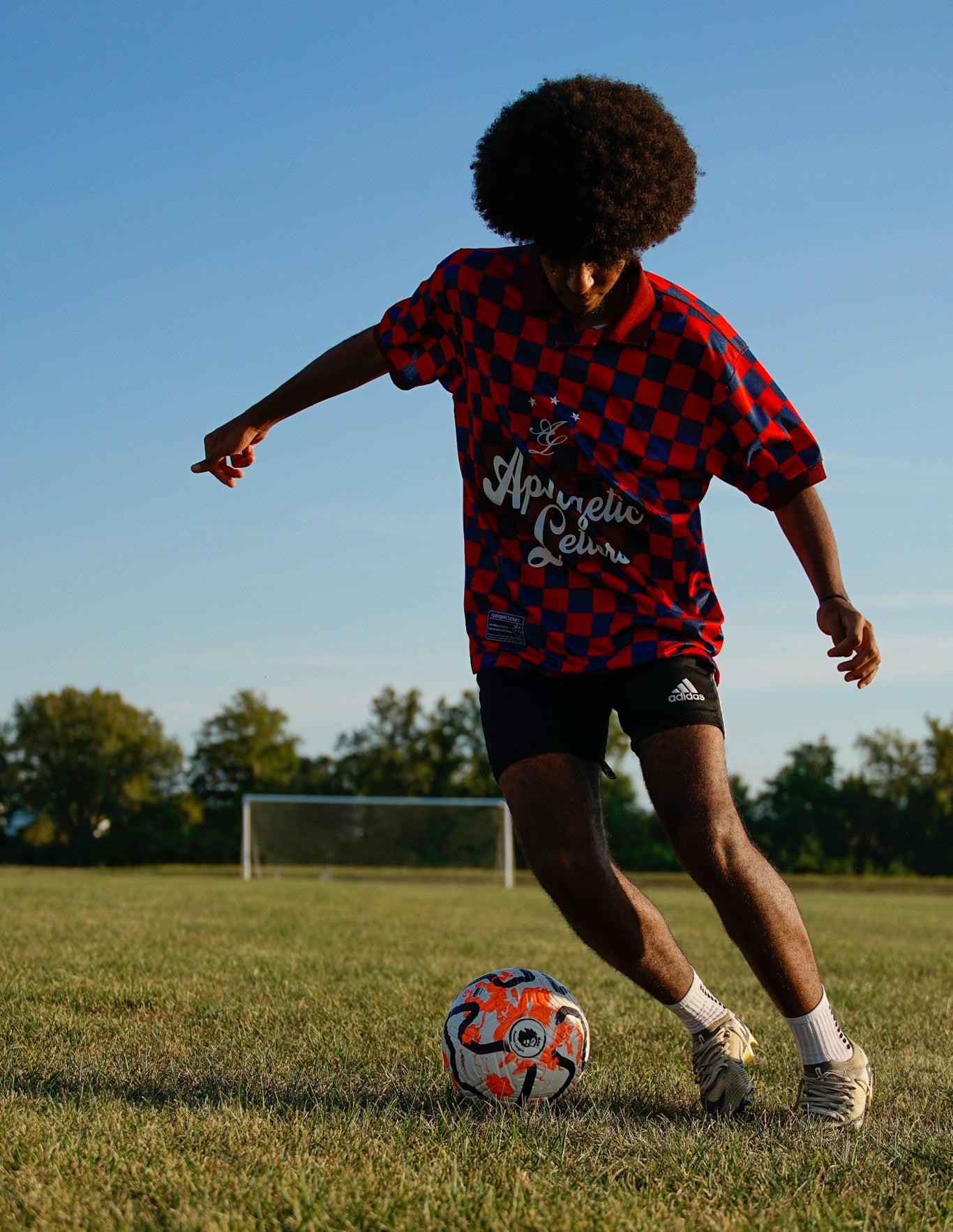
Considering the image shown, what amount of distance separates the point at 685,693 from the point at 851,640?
1.50 ft

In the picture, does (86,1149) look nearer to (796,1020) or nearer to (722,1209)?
(722,1209)

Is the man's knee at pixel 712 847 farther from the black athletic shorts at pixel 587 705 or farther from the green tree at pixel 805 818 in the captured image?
the green tree at pixel 805 818

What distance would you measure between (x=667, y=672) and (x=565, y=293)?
105 centimetres

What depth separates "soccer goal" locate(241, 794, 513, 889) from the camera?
101 feet

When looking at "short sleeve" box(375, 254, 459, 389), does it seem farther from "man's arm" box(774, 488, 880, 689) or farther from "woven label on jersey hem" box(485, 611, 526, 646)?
"man's arm" box(774, 488, 880, 689)

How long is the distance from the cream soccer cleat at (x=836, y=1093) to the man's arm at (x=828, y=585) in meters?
0.99

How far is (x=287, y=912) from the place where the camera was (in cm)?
1252

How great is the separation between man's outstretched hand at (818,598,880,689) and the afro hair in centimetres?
110

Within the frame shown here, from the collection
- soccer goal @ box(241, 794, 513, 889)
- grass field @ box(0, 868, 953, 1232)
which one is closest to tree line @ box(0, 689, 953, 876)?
soccer goal @ box(241, 794, 513, 889)

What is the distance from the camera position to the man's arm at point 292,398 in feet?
11.9

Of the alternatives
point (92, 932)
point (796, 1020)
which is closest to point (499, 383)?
point (796, 1020)

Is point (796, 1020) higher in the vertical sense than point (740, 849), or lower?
lower

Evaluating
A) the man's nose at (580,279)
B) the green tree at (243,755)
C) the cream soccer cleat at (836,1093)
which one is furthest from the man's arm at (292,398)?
the green tree at (243,755)

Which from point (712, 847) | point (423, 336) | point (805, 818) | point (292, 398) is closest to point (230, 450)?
point (292, 398)
